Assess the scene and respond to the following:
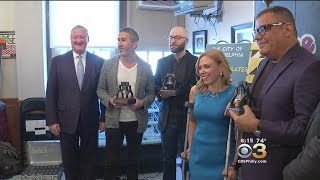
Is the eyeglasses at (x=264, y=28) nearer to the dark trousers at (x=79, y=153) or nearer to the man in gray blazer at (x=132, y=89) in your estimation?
the man in gray blazer at (x=132, y=89)

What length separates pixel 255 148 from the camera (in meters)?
1.36

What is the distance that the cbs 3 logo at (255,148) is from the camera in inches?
52.8

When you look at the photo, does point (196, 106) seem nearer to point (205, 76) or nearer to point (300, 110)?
point (205, 76)

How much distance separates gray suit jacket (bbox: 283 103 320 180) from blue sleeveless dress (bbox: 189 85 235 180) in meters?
0.53

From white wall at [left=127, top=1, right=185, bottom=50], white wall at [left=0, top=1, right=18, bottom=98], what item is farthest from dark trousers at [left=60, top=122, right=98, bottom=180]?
white wall at [left=127, top=1, right=185, bottom=50]

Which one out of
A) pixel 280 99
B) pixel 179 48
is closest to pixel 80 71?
pixel 179 48

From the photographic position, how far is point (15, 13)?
10.4 ft

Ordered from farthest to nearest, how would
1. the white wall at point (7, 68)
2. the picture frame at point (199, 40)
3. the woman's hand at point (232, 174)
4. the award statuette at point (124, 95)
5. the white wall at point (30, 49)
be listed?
the white wall at point (30, 49)
the picture frame at point (199, 40)
the white wall at point (7, 68)
the award statuette at point (124, 95)
the woman's hand at point (232, 174)

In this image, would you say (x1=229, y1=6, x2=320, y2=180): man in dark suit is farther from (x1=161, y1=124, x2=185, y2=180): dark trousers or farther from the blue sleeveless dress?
(x1=161, y1=124, x2=185, y2=180): dark trousers

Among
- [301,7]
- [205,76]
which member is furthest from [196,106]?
[301,7]

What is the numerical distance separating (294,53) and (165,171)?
1.35 meters

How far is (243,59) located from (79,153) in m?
1.39

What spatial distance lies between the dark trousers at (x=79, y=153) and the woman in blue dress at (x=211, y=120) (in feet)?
2.87

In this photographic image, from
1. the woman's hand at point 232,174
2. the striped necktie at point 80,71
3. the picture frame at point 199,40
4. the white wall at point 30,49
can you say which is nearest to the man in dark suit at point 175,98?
the striped necktie at point 80,71
